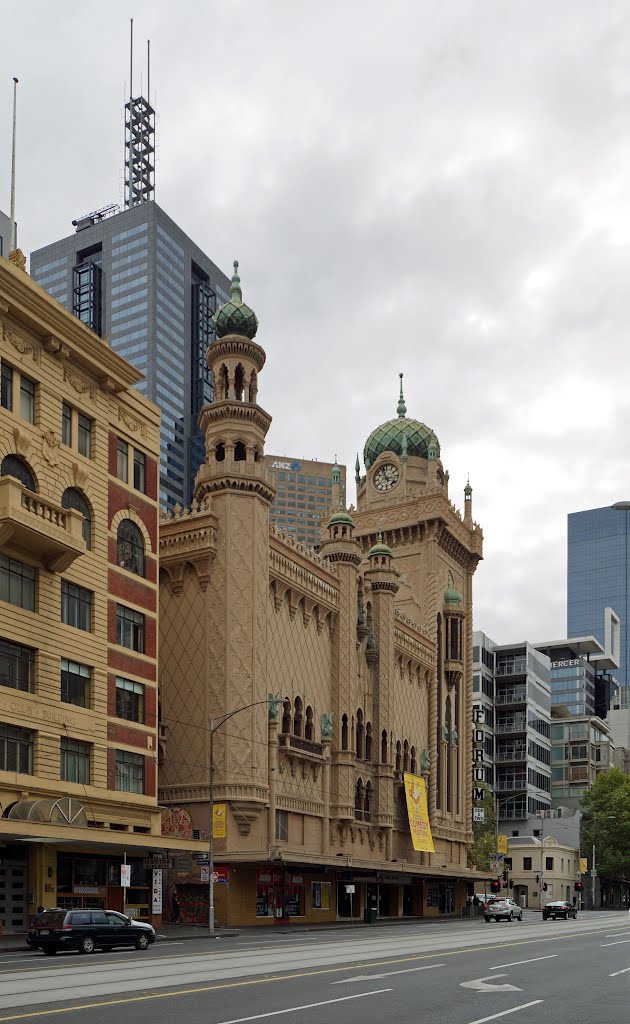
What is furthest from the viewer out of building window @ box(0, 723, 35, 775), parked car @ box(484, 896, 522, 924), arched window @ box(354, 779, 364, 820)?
parked car @ box(484, 896, 522, 924)

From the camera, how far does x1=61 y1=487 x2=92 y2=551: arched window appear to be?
48.9 metres

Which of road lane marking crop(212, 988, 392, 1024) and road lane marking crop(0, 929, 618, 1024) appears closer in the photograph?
road lane marking crop(212, 988, 392, 1024)

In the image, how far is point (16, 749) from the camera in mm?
43281

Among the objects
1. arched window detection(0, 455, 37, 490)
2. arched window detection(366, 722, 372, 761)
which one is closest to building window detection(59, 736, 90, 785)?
arched window detection(0, 455, 37, 490)

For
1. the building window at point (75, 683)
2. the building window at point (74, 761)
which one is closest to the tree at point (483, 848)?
the building window at point (74, 761)

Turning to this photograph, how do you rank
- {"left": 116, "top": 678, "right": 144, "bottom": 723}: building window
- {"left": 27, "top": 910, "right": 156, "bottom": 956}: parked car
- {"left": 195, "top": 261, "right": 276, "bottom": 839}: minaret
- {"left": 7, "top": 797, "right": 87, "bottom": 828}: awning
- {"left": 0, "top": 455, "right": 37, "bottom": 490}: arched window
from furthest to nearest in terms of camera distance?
{"left": 195, "top": 261, "right": 276, "bottom": 839}: minaret < {"left": 116, "top": 678, "right": 144, "bottom": 723}: building window < {"left": 0, "top": 455, "right": 37, "bottom": 490}: arched window < {"left": 7, "top": 797, "right": 87, "bottom": 828}: awning < {"left": 27, "top": 910, "right": 156, "bottom": 956}: parked car

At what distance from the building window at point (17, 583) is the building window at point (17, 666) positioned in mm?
1566

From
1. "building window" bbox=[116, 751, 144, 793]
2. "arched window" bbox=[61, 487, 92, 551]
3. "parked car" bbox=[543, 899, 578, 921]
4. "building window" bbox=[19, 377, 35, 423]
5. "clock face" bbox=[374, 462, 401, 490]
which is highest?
"clock face" bbox=[374, 462, 401, 490]

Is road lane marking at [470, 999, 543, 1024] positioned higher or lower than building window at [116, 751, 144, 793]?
lower

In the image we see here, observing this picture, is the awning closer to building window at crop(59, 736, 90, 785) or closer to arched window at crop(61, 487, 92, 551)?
building window at crop(59, 736, 90, 785)

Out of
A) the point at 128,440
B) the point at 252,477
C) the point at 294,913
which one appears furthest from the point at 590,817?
the point at 128,440

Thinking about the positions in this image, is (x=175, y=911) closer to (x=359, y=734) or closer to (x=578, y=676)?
(x=359, y=734)

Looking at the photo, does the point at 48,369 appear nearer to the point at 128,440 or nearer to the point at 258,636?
the point at 128,440

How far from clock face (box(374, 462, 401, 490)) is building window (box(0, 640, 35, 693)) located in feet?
186
